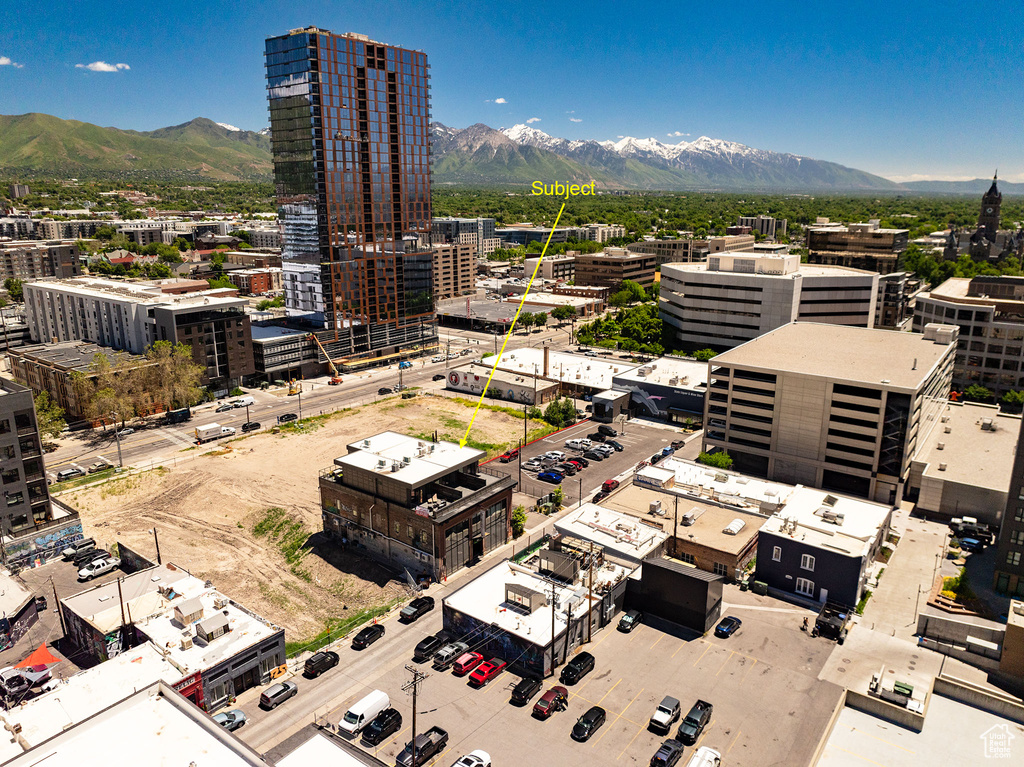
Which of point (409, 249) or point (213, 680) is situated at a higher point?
point (409, 249)

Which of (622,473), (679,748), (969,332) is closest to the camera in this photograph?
(679,748)

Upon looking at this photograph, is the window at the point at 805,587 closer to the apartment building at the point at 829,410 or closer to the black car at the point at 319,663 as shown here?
the apartment building at the point at 829,410

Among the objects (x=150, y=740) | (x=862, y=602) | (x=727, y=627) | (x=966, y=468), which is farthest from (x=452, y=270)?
(x=150, y=740)

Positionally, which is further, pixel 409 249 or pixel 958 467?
pixel 409 249

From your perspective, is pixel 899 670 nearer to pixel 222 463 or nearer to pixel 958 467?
pixel 958 467

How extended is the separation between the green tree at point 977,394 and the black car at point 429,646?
3582 inches

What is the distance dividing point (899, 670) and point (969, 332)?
76.4 meters

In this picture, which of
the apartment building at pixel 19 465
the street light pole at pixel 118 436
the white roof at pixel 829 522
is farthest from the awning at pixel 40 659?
the white roof at pixel 829 522

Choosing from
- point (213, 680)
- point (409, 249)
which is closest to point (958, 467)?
point (213, 680)

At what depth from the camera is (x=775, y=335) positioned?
90.8 meters

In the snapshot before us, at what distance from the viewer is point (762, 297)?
117 metres

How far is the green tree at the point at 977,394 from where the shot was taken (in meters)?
97.9

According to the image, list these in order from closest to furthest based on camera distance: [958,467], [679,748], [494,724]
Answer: [679,748], [494,724], [958,467]

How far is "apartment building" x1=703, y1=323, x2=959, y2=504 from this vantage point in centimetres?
6806
